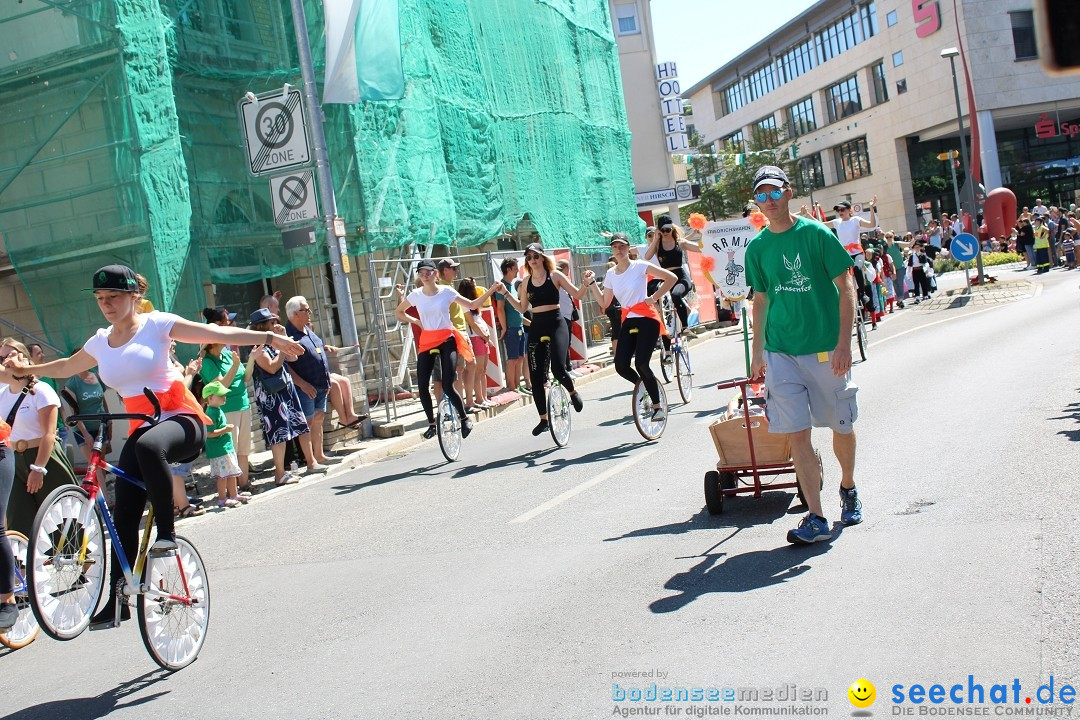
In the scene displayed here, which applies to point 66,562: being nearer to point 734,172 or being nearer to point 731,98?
point 734,172

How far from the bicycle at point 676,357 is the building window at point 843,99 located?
59780 mm

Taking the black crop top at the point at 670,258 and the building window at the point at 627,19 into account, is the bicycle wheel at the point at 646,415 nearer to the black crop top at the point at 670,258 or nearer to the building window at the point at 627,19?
the black crop top at the point at 670,258

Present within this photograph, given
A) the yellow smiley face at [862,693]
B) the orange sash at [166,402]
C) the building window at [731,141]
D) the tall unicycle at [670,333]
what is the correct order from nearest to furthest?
the yellow smiley face at [862,693] < the orange sash at [166,402] < the tall unicycle at [670,333] < the building window at [731,141]

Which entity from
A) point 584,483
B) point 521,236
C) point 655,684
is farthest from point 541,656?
point 521,236

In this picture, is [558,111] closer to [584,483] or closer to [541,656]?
[584,483]

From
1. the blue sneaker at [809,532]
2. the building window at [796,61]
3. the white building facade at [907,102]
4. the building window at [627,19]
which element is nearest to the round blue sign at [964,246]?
the blue sneaker at [809,532]

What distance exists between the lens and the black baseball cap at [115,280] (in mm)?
5793

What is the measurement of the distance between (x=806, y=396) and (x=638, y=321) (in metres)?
5.06

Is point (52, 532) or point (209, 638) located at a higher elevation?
point (52, 532)

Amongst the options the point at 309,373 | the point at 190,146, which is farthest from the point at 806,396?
the point at 190,146

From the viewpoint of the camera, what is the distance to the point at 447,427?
12344 millimetres

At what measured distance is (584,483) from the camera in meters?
9.62

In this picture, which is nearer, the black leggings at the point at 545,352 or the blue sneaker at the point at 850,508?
the blue sneaker at the point at 850,508

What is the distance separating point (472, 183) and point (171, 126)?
7.58 m
